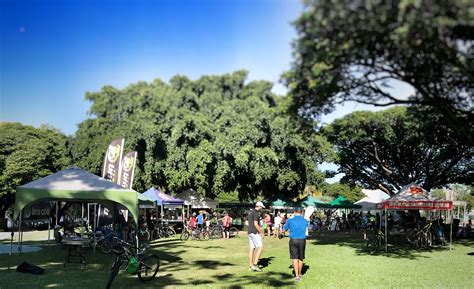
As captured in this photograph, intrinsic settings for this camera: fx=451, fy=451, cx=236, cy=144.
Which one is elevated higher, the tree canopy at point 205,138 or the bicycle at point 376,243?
the tree canopy at point 205,138

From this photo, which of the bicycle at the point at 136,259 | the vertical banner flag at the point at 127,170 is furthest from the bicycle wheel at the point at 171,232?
the bicycle at the point at 136,259

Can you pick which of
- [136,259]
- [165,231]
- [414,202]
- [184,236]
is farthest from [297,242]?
[165,231]

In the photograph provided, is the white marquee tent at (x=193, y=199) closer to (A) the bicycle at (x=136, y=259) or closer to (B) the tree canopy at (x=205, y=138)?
(B) the tree canopy at (x=205, y=138)

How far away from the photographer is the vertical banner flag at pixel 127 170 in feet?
65.8

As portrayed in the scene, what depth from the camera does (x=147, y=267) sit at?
10148 mm

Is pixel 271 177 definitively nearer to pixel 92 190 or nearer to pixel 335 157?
pixel 335 157

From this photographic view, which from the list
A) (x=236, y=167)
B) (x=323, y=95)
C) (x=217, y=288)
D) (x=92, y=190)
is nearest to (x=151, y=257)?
(x=217, y=288)

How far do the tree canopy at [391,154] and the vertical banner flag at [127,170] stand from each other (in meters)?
15.0

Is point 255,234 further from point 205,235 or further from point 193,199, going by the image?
point 193,199

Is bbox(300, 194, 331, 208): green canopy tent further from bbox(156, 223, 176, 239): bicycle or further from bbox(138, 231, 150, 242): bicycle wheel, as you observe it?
bbox(138, 231, 150, 242): bicycle wheel

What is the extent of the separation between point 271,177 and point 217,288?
2285 centimetres

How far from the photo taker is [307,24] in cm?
627

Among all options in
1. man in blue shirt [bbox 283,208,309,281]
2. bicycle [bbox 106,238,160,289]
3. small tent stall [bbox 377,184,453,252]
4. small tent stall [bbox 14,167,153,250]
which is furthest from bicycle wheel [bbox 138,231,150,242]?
man in blue shirt [bbox 283,208,309,281]

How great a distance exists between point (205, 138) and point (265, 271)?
18749 millimetres
